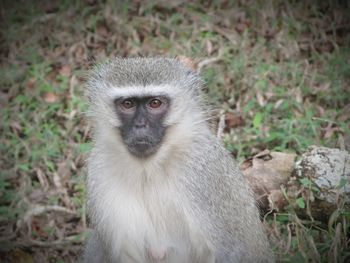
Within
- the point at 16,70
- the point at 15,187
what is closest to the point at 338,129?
the point at 15,187

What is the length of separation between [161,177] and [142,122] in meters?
0.37

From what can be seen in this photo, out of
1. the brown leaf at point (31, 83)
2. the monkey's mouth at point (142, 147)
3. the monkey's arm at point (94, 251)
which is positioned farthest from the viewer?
the brown leaf at point (31, 83)

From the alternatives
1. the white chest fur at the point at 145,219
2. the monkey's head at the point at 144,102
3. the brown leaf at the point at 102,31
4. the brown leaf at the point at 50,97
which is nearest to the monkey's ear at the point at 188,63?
the monkey's head at the point at 144,102

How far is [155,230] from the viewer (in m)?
3.76

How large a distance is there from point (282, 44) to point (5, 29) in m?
3.21

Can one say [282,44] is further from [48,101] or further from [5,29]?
[5,29]

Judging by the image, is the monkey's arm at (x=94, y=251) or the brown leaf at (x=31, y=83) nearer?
the monkey's arm at (x=94, y=251)

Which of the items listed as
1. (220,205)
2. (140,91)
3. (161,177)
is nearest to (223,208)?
(220,205)

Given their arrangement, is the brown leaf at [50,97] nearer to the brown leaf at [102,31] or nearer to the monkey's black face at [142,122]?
the brown leaf at [102,31]

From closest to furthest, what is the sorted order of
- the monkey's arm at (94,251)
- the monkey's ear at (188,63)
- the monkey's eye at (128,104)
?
the monkey's eye at (128,104) < the monkey's arm at (94,251) < the monkey's ear at (188,63)

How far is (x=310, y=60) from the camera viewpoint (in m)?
6.77

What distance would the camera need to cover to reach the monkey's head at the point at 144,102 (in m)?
3.61

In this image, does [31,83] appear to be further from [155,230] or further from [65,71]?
[155,230]

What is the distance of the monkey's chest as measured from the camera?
3.70 metres
